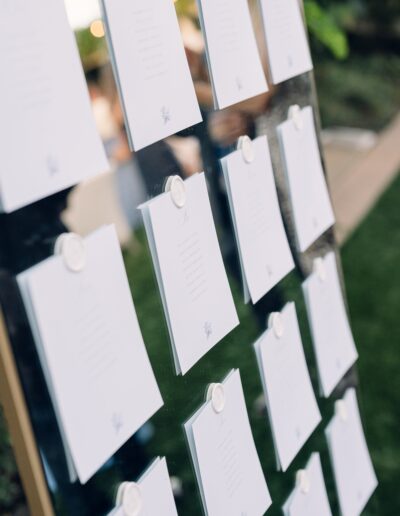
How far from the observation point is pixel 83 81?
671 mm

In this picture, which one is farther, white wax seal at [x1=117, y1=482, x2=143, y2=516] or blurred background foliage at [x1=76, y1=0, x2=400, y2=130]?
blurred background foliage at [x1=76, y1=0, x2=400, y2=130]

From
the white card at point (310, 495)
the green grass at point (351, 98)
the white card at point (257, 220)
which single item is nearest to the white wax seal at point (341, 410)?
the white card at point (310, 495)

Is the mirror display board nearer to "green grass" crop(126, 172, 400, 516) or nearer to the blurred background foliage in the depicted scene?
"green grass" crop(126, 172, 400, 516)

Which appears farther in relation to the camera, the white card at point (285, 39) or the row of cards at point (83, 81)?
the white card at point (285, 39)

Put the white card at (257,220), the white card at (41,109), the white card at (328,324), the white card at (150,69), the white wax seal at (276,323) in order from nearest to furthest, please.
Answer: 1. the white card at (41,109)
2. the white card at (150,69)
3. the white card at (257,220)
4. the white wax seal at (276,323)
5. the white card at (328,324)

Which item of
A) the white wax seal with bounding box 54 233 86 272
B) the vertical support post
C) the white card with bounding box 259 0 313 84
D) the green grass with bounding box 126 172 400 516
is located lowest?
the green grass with bounding box 126 172 400 516

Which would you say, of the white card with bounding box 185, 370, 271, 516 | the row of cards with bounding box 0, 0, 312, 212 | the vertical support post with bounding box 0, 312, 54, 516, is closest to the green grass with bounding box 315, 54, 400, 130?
the row of cards with bounding box 0, 0, 312, 212

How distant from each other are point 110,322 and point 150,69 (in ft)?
0.92

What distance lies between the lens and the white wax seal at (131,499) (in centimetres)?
74

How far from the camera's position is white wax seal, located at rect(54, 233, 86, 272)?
0.65 metres

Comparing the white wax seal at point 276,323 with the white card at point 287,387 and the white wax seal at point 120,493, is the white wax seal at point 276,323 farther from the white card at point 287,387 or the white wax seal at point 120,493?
the white wax seal at point 120,493

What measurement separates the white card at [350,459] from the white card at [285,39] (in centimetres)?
60

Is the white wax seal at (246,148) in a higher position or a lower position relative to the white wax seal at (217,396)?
higher

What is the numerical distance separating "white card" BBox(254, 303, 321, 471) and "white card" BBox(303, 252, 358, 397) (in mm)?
59
